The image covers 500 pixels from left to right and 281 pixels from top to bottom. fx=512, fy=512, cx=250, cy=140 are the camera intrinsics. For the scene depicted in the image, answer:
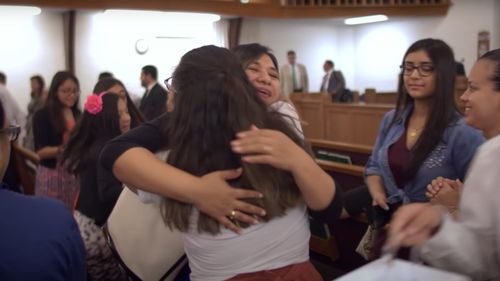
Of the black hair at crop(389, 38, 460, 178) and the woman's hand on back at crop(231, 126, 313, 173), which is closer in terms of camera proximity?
the woman's hand on back at crop(231, 126, 313, 173)

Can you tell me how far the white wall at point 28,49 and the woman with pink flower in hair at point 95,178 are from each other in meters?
8.34

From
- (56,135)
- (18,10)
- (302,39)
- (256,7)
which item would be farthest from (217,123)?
(302,39)

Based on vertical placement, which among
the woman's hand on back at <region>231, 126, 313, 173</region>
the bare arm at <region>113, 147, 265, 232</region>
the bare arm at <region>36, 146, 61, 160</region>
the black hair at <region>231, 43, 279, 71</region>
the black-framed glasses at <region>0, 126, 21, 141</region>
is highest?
the black hair at <region>231, 43, 279, 71</region>

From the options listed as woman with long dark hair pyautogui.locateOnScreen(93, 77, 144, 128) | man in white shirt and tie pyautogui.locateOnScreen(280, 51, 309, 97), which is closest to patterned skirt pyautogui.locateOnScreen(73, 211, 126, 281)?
woman with long dark hair pyautogui.locateOnScreen(93, 77, 144, 128)

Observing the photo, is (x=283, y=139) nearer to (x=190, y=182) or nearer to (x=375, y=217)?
(x=190, y=182)

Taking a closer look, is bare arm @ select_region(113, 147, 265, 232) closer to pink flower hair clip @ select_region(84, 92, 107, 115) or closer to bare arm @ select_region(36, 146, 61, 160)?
pink flower hair clip @ select_region(84, 92, 107, 115)

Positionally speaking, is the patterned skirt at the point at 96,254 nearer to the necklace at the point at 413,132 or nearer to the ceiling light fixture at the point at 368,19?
the necklace at the point at 413,132

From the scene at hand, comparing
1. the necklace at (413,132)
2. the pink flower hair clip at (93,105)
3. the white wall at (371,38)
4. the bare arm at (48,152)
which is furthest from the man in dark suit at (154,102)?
the white wall at (371,38)

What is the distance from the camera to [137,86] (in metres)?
11.7

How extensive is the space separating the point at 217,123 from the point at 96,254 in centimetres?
148

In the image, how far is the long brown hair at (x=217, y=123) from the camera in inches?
51.1

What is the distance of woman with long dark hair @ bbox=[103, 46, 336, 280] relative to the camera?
4.21 ft

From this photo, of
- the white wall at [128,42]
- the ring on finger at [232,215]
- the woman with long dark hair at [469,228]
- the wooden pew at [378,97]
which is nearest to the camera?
the woman with long dark hair at [469,228]

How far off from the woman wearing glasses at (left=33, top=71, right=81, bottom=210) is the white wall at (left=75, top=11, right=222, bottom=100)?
638 cm
